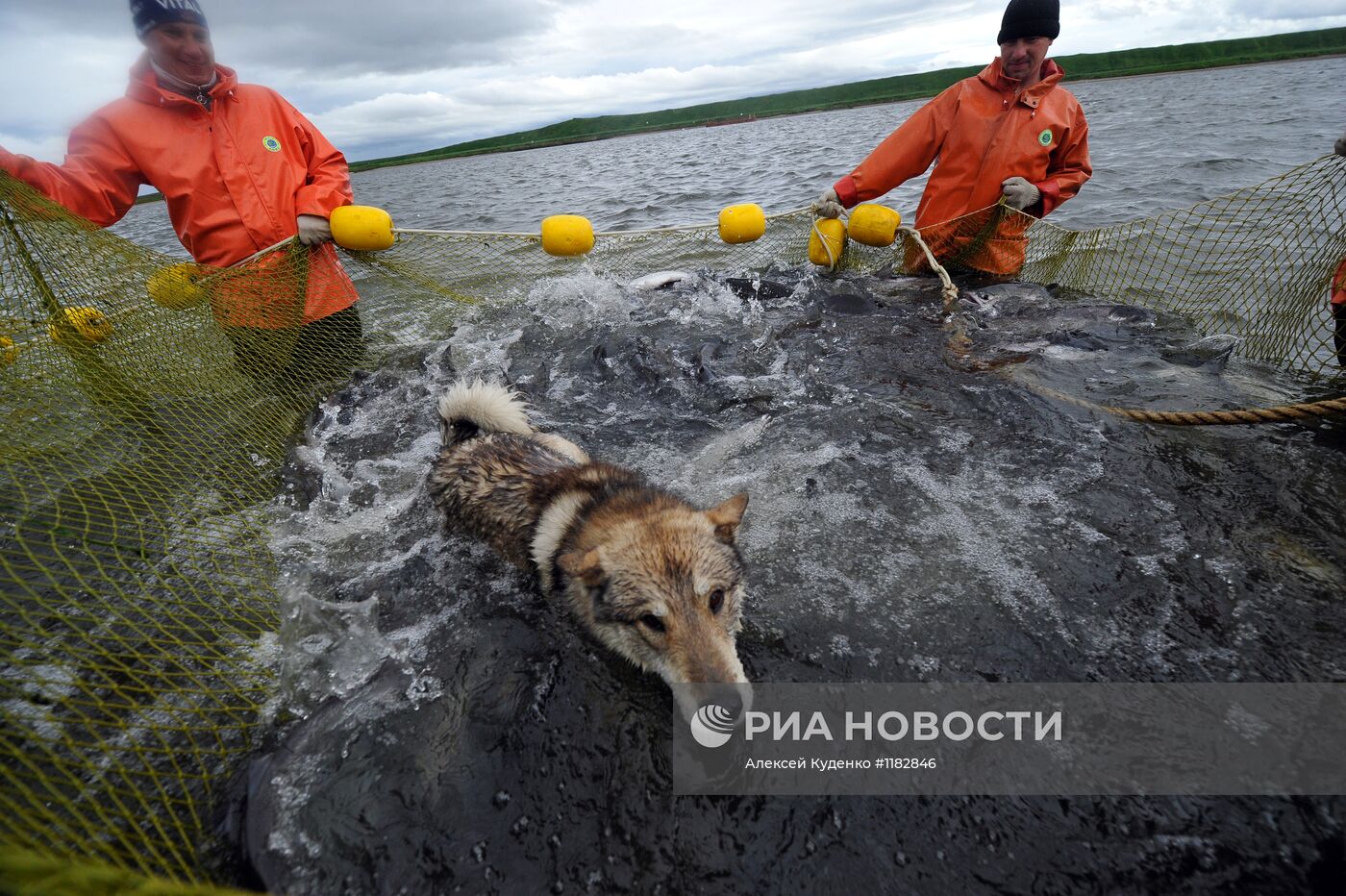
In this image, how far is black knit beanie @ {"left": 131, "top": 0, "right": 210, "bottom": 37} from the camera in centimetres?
493

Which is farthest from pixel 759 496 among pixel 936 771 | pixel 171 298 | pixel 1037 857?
pixel 171 298

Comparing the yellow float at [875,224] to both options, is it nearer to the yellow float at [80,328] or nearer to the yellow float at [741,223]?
the yellow float at [741,223]

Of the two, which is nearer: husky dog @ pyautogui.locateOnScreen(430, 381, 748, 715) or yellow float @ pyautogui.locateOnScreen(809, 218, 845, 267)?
husky dog @ pyautogui.locateOnScreen(430, 381, 748, 715)

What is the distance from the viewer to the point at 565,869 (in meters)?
2.56

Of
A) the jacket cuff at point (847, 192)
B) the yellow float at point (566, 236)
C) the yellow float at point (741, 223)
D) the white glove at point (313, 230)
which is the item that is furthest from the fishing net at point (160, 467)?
the yellow float at point (741, 223)

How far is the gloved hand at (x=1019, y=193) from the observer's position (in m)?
7.34

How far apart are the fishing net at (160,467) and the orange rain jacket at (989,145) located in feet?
1.58

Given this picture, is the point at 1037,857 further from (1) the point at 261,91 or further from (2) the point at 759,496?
(1) the point at 261,91

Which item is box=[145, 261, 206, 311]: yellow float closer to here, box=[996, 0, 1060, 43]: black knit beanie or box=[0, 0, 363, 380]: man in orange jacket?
box=[0, 0, 363, 380]: man in orange jacket


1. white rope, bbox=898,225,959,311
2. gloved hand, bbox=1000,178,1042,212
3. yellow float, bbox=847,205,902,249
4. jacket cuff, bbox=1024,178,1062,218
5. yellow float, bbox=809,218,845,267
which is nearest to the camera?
gloved hand, bbox=1000,178,1042,212

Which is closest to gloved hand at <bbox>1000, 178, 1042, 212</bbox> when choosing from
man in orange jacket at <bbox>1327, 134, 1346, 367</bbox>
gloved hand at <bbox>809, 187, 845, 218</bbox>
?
gloved hand at <bbox>809, 187, 845, 218</bbox>

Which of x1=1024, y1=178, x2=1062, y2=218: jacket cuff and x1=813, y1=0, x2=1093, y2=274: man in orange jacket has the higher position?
x1=813, y1=0, x2=1093, y2=274: man in orange jacket

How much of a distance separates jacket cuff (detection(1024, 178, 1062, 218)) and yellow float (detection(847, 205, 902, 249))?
1.79 m

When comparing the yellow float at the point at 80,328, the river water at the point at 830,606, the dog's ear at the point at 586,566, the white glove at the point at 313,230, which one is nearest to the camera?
the river water at the point at 830,606
